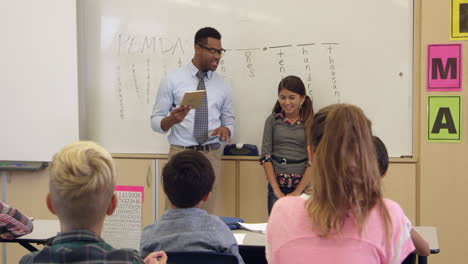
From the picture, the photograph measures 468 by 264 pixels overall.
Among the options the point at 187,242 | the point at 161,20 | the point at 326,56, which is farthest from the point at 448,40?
the point at 187,242

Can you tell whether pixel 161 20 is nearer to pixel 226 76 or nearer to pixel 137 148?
pixel 226 76

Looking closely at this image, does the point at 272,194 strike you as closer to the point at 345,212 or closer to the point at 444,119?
the point at 444,119

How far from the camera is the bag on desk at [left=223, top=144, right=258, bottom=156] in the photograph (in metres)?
3.96

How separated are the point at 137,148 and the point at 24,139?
829mm

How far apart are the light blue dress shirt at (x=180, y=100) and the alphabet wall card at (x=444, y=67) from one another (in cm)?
135

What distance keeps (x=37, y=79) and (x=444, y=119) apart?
289 cm

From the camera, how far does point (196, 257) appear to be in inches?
67.8

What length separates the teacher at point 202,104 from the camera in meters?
3.74

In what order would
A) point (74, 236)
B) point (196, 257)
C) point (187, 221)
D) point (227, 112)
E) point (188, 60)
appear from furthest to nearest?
point (188, 60) → point (227, 112) → point (187, 221) → point (196, 257) → point (74, 236)

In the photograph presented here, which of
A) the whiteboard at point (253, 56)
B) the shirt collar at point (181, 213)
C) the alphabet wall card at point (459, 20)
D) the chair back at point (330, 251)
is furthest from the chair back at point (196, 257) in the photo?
the alphabet wall card at point (459, 20)

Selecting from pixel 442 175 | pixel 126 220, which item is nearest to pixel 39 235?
pixel 126 220

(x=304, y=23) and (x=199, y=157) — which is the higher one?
(x=304, y=23)

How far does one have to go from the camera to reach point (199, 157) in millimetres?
2014

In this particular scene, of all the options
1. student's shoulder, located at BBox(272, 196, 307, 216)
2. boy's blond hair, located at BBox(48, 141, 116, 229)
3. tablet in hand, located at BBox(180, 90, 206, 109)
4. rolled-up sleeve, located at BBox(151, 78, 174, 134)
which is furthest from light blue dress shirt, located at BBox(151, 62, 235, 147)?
boy's blond hair, located at BBox(48, 141, 116, 229)
